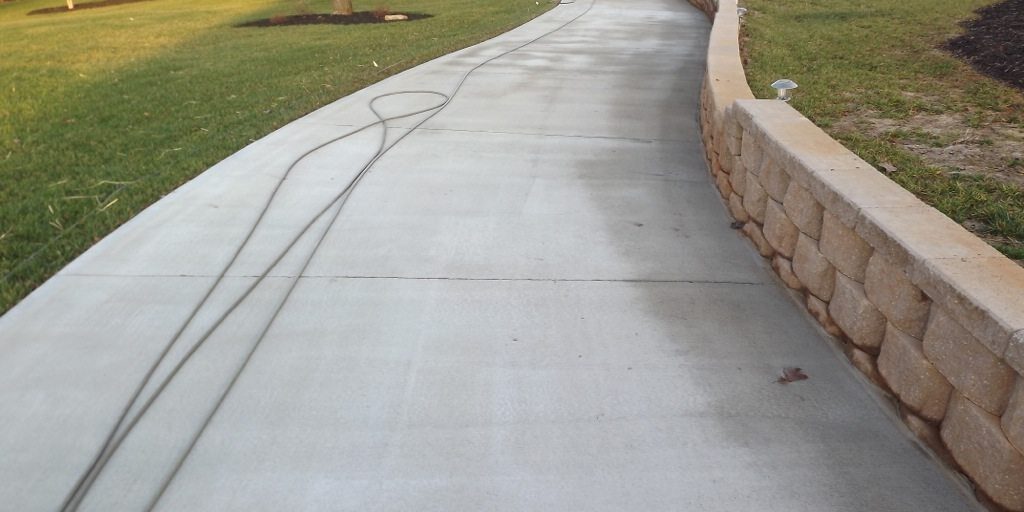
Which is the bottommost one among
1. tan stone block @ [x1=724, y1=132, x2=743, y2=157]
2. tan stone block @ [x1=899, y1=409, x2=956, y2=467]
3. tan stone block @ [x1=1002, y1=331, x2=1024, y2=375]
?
tan stone block @ [x1=899, y1=409, x2=956, y2=467]

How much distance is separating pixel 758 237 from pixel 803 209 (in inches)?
30.2

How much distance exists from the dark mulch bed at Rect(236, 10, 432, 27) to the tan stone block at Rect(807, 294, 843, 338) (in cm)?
1237

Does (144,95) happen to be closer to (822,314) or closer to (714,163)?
(714,163)

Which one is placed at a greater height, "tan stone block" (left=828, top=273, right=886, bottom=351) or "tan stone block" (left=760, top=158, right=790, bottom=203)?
"tan stone block" (left=760, top=158, right=790, bottom=203)

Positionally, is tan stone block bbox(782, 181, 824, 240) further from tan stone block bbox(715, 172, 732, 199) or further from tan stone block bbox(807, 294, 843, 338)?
tan stone block bbox(715, 172, 732, 199)

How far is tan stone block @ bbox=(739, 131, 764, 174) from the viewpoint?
4.45 m

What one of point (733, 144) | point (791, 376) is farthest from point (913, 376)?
point (733, 144)

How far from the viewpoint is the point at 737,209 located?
4.92 meters

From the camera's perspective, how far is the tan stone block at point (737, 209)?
4781 mm

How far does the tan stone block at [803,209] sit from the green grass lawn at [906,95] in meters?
0.83

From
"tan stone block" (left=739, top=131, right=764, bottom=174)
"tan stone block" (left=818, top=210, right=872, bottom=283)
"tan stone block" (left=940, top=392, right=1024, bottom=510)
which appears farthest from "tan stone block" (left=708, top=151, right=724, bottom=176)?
"tan stone block" (left=940, top=392, right=1024, bottom=510)

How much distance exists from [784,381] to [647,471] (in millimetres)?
853

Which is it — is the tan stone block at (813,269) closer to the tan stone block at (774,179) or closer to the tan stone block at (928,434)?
the tan stone block at (774,179)

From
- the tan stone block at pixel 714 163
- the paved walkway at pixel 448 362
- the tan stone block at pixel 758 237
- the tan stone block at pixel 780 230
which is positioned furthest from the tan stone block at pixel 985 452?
the tan stone block at pixel 714 163
